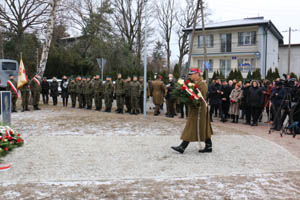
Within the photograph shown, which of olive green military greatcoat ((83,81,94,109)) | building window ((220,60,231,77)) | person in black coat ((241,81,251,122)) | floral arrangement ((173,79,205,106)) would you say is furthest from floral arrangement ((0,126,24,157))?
building window ((220,60,231,77))

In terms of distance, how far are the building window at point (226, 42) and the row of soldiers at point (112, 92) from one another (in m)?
26.0

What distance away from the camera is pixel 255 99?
12773 mm

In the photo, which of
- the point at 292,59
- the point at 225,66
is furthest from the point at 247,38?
the point at 292,59

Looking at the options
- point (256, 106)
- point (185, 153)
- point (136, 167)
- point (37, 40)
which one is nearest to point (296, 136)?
point (256, 106)

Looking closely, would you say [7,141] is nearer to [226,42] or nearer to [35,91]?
[35,91]

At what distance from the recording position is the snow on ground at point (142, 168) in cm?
489

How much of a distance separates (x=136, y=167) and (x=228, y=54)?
118ft

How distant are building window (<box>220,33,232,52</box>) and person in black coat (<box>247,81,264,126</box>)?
28196mm

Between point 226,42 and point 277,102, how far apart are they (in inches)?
1168

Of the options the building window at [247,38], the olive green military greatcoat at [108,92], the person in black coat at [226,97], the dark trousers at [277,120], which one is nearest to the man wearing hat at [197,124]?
the dark trousers at [277,120]

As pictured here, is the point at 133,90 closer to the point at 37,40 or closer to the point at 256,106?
the point at 256,106

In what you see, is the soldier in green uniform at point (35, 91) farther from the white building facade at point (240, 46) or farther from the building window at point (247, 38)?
the building window at point (247, 38)

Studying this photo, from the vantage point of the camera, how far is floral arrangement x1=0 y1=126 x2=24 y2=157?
7042 mm

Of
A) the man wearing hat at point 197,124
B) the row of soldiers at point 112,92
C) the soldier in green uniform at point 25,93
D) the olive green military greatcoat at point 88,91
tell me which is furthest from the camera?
the olive green military greatcoat at point 88,91
